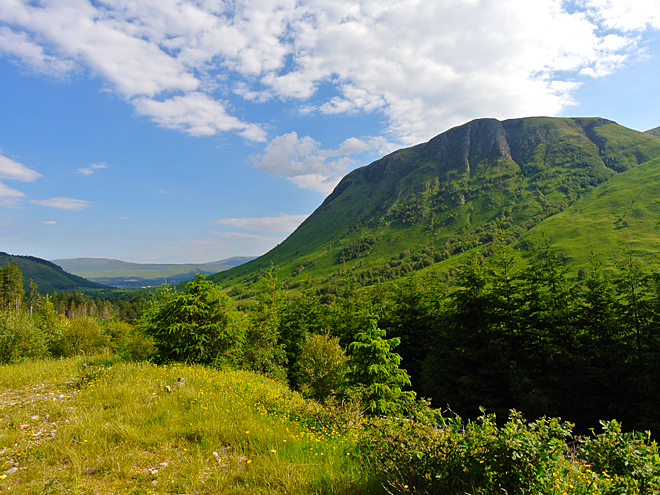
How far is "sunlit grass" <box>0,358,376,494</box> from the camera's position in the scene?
4957 mm

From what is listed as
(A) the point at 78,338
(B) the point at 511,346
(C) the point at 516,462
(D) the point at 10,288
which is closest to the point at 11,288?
(D) the point at 10,288

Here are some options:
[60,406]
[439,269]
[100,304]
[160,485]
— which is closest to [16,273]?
[100,304]

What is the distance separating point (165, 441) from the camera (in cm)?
652

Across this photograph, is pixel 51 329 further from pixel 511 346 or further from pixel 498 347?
pixel 511 346

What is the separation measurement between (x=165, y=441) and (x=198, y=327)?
12.2 m

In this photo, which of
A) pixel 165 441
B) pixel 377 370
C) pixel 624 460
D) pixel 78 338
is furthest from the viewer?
pixel 78 338

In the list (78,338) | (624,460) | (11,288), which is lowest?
(78,338)

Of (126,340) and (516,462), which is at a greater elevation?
(516,462)

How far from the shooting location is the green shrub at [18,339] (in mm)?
24062

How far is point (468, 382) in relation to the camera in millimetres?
24609

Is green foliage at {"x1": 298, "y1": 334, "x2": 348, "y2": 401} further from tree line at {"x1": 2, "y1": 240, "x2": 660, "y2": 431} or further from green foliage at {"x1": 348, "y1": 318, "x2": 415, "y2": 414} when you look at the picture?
green foliage at {"x1": 348, "y1": 318, "x2": 415, "y2": 414}

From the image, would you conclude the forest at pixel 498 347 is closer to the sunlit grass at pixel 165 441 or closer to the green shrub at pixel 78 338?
the sunlit grass at pixel 165 441

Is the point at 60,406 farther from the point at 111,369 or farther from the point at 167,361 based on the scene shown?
the point at 167,361

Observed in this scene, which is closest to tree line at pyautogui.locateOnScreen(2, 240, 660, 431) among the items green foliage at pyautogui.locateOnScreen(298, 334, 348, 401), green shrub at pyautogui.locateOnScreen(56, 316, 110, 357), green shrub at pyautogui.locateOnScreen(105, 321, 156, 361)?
green foliage at pyautogui.locateOnScreen(298, 334, 348, 401)
